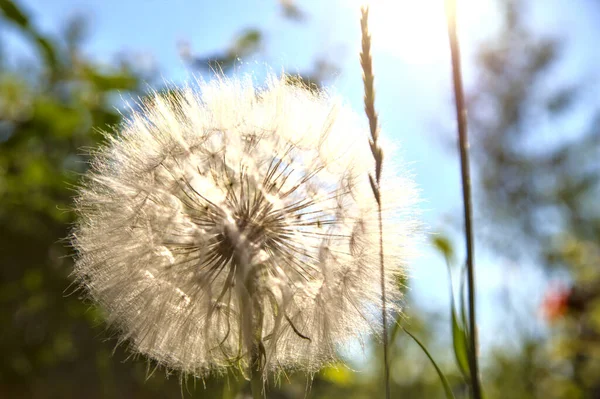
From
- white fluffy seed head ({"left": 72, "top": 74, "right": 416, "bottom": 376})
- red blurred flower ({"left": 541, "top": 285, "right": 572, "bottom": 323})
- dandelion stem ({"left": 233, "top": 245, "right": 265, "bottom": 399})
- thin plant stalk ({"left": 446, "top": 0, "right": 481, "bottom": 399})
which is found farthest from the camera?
red blurred flower ({"left": 541, "top": 285, "right": 572, "bottom": 323})

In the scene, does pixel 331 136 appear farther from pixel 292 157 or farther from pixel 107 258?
pixel 107 258

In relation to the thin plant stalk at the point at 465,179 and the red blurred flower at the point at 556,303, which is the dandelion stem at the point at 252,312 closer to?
the thin plant stalk at the point at 465,179

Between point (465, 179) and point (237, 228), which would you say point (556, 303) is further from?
point (465, 179)

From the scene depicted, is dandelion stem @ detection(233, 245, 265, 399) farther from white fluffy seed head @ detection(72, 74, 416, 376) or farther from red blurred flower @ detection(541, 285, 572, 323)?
red blurred flower @ detection(541, 285, 572, 323)

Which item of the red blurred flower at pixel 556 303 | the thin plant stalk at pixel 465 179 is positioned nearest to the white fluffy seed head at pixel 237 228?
the thin plant stalk at pixel 465 179

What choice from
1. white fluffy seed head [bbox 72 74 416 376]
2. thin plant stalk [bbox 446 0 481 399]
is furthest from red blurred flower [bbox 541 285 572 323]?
thin plant stalk [bbox 446 0 481 399]
